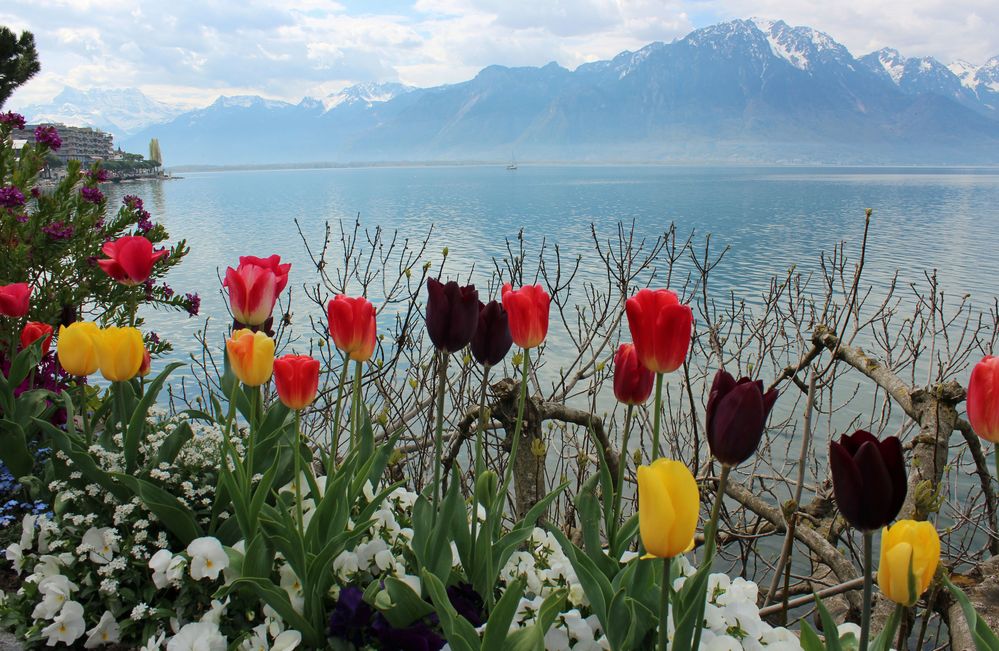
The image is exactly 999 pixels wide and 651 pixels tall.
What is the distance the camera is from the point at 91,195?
4074 millimetres

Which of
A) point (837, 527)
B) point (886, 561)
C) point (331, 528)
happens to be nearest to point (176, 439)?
point (331, 528)

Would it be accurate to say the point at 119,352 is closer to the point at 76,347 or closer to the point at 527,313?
the point at 76,347

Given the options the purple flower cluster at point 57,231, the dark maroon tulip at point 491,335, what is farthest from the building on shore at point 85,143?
the dark maroon tulip at point 491,335

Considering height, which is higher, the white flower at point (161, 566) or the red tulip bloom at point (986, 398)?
the red tulip bloom at point (986, 398)

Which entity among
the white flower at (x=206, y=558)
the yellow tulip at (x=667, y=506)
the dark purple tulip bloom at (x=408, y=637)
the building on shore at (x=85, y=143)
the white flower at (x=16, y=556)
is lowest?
the white flower at (x=16, y=556)

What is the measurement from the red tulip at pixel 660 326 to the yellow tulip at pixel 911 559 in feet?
1.36

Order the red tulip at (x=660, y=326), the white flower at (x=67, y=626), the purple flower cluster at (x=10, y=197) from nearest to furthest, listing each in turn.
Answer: the red tulip at (x=660, y=326) → the white flower at (x=67, y=626) → the purple flower cluster at (x=10, y=197)

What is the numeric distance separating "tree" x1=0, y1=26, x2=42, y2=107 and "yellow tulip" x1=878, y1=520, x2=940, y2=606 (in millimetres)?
6848

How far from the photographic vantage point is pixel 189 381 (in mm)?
9258

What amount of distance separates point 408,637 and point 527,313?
2.25 feet

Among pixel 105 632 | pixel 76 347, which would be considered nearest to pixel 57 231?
pixel 76 347

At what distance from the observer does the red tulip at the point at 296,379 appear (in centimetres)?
166

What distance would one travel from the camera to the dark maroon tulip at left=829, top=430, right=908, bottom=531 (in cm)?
110

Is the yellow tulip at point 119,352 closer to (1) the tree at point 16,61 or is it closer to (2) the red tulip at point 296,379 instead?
(2) the red tulip at point 296,379
